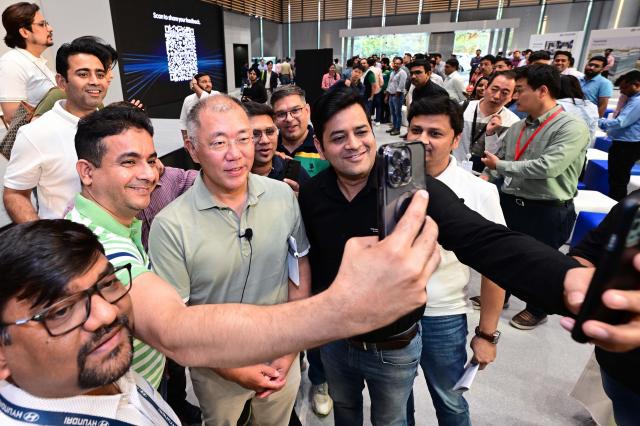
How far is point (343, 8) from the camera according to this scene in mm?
19141

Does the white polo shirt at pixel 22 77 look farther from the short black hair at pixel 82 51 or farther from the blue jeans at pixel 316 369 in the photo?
the blue jeans at pixel 316 369

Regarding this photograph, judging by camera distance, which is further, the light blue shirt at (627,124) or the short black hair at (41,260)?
the light blue shirt at (627,124)

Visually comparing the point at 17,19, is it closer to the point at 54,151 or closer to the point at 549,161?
the point at 54,151

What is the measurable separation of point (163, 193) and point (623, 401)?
2.11 metres

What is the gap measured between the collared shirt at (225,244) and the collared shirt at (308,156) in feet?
2.97

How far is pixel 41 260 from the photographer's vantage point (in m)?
0.74

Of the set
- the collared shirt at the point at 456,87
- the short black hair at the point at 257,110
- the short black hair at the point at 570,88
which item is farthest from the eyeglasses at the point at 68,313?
the collared shirt at the point at 456,87

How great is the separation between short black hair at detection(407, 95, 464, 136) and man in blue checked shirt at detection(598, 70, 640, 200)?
3.86m

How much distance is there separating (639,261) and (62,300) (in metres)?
1.01

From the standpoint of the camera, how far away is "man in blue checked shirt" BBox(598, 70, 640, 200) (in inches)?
165

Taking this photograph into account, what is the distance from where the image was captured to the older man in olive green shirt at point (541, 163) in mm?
2354

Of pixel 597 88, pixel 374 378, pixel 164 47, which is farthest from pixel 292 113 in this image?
pixel 164 47

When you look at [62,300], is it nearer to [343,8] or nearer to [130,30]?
[130,30]

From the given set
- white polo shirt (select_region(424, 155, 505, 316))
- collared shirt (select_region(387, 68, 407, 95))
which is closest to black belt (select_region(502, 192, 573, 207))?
white polo shirt (select_region(424, 155, 505, 316))
